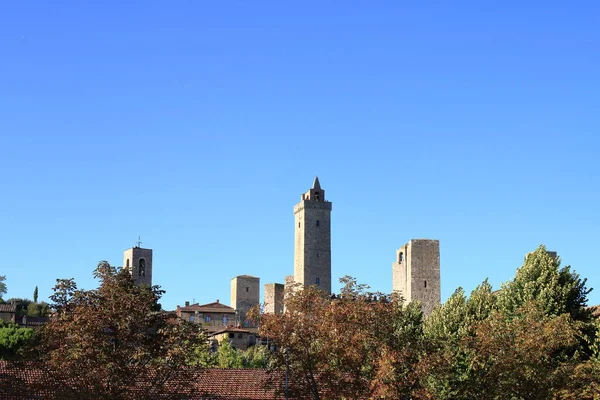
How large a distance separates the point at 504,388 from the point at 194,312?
79.5 metres

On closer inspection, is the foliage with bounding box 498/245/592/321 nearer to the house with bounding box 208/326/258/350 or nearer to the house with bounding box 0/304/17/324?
the house with bounding box 208/326/258/350

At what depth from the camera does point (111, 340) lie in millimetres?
26031

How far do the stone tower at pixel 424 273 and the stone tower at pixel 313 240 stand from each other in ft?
82.1

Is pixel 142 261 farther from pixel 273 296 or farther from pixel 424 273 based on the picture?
Result: pixel 424 273

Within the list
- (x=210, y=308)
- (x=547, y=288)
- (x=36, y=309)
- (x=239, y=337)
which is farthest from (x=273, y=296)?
(x=547, y=288)

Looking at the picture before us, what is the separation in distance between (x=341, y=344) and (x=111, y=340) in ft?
21.5

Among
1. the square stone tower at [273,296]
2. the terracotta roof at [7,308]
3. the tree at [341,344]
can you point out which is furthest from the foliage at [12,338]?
the tree at [341,344]

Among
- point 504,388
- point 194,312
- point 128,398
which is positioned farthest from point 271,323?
point 194,312

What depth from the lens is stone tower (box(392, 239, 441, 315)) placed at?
2675 inches

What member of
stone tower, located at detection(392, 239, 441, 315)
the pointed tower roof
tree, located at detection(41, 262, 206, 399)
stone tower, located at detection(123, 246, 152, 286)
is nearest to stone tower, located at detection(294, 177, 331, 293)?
the pointed tower roof

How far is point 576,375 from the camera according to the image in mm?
28094

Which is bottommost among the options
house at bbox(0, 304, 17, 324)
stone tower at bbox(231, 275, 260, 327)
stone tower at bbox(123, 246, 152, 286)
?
house at bbox(0, 304, 17, 324)

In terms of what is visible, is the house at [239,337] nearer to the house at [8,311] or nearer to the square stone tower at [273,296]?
the square stone tower at [273,296]

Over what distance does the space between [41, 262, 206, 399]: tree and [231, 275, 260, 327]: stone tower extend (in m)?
80.6
